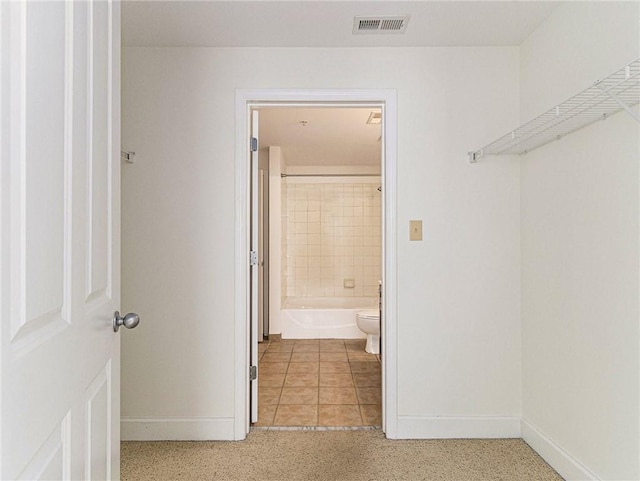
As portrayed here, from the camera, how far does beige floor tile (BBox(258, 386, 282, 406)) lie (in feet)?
9.71

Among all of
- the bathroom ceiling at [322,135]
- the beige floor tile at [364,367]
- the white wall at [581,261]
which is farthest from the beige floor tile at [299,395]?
the bathroom ceiling at [322,135]

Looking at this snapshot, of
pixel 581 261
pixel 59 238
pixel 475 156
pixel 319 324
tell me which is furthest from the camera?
pixel 319 324

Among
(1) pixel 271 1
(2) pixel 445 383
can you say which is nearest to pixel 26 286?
(1) pixel 271 1

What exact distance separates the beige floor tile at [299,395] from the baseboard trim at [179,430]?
0.63 meters

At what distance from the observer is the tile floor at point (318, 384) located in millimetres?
2687

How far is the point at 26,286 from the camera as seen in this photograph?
683mm

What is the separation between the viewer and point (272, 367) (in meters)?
3.83

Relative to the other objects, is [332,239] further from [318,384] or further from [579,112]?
[579,112]

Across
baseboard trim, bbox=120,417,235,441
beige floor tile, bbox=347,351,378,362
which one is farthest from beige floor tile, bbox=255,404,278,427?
beige floor tile, bbox=347,351,378,362

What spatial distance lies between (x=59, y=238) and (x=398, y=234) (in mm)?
1871

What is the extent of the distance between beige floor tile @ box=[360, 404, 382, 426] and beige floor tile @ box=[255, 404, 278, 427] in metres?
0.59

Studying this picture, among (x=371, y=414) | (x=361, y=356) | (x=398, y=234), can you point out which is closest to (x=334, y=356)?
(x=361, y=356)

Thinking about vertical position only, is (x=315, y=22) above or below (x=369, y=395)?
above

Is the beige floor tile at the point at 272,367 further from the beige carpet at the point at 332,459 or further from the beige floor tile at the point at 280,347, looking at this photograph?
the beige carpet at the point at 332,459
